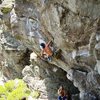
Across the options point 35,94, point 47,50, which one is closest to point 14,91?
A: point 35,94

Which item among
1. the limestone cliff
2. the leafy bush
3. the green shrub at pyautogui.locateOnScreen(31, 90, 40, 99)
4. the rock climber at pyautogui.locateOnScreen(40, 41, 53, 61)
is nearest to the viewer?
the limestone cliff

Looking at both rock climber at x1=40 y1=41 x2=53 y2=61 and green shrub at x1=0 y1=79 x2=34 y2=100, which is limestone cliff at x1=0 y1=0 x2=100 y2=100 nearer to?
rock climber at x1=40 y1=41 x2=53 y2=61

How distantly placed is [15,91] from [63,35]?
57.1 ft

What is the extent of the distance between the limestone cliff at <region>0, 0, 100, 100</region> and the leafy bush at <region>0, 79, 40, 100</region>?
2.86 ft

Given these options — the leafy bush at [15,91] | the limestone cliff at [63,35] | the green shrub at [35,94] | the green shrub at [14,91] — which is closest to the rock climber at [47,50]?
the limestone cliff at [63,35]

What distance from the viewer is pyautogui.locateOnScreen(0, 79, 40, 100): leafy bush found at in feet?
127

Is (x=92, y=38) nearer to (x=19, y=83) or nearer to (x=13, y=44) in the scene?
(x=19, y=83)

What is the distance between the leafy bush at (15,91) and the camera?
38.6 meters

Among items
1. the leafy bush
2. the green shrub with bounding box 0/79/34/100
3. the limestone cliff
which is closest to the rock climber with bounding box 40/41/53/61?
the limestone cliff

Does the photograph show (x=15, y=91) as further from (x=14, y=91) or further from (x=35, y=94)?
(x=35, y=94)

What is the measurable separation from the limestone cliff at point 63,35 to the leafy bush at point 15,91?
872 mm

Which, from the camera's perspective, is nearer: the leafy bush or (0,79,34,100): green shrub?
the leafy bush

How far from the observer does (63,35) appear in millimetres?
24984

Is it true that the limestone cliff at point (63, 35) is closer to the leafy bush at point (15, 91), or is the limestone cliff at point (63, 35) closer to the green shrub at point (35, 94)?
the green shrub at point (35, 94)
